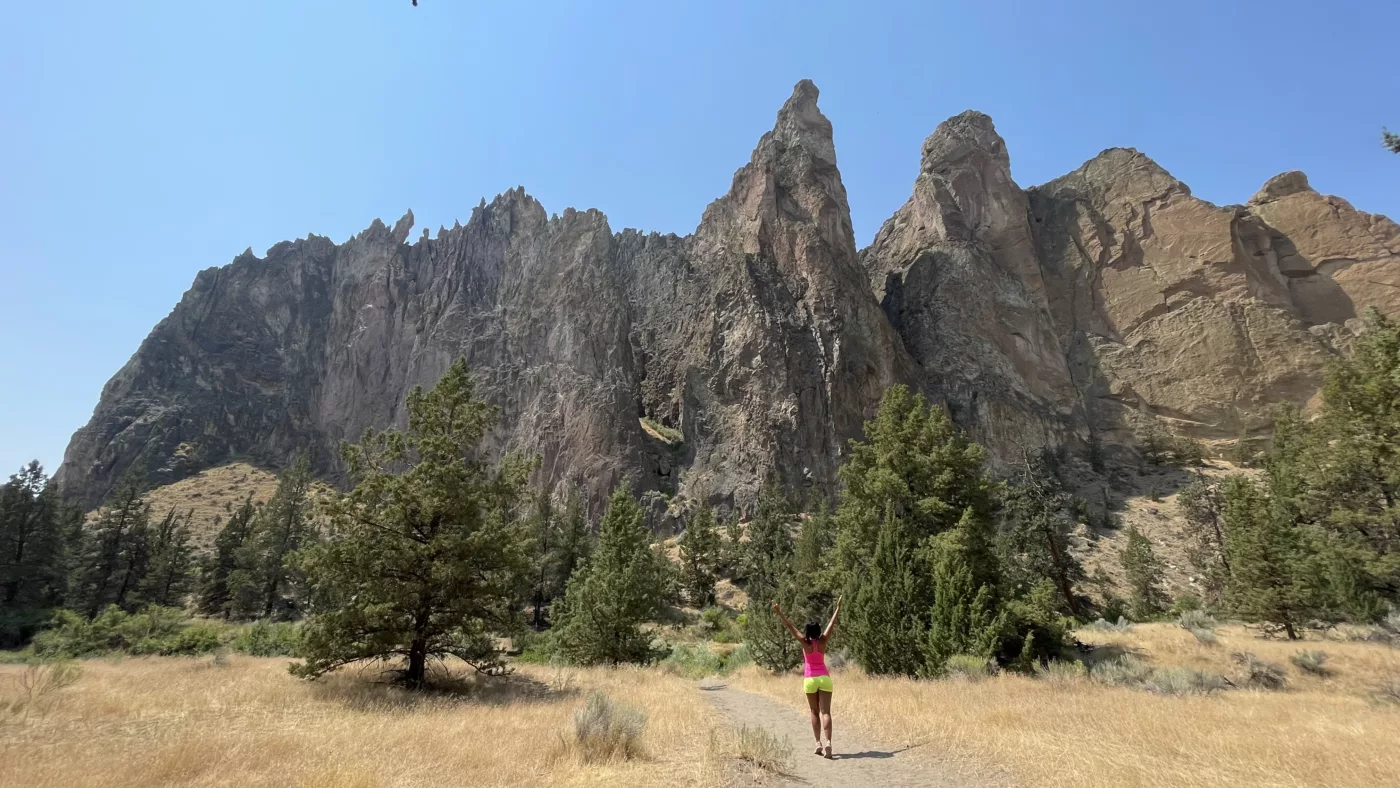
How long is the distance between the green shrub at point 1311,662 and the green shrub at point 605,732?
20.8 metres

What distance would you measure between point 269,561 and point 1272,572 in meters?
62.9

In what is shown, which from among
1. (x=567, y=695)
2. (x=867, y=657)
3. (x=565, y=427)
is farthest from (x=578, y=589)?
(x=565, y=427)

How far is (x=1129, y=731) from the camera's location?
8867mm

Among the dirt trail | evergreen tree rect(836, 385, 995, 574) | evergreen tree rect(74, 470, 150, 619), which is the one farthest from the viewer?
evergreen tree rect(74, 470, 150, 619)

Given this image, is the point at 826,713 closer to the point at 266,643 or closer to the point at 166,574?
the point at 266,643

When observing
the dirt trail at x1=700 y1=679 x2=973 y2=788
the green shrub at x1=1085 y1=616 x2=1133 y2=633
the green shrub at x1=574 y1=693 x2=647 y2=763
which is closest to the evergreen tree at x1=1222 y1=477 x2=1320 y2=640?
the green shrub at x1=1085 y1=616 x2=1133 y2=633

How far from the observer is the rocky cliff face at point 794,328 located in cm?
7994

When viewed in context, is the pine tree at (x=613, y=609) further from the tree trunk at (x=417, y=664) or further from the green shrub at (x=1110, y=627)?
the green shrub at (x=1110, y=627)

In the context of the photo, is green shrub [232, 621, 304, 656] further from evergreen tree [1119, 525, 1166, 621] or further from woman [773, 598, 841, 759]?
evergreen tree [1119, 525, 1166, 621]

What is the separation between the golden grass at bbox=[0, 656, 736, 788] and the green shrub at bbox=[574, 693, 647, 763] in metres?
0.19

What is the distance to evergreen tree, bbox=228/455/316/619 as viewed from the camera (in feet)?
150

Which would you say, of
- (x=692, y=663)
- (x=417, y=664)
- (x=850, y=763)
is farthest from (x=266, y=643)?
(x=850, y=763)

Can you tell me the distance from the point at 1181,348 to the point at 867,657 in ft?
310

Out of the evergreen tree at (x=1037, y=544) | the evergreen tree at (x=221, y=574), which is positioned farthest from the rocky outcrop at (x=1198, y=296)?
the evergreen tree at (x=221, y=574)
